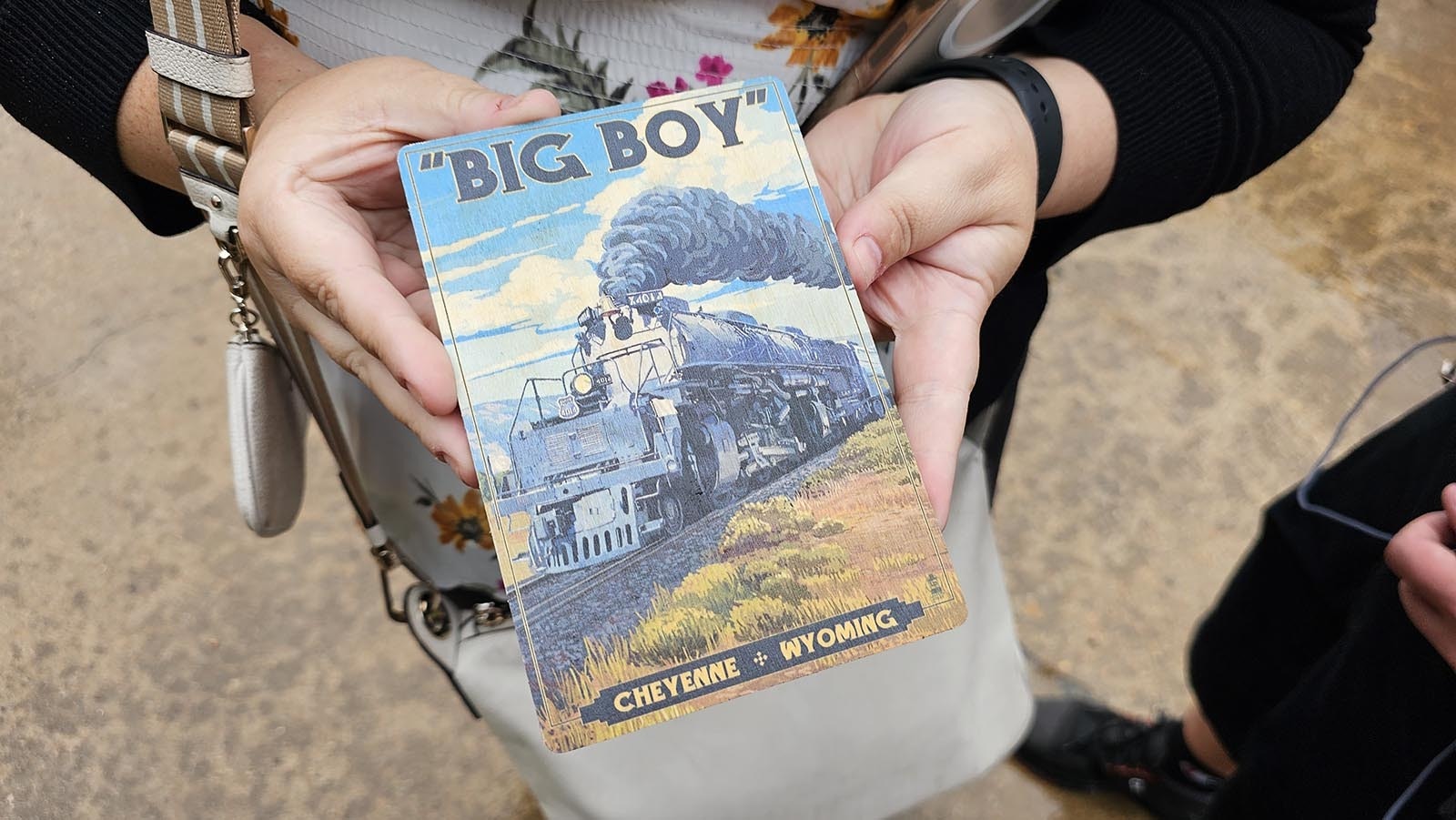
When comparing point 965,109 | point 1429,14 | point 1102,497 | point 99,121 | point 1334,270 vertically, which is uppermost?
point 99,121

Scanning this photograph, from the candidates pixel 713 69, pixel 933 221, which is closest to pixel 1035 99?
pixel 933 221

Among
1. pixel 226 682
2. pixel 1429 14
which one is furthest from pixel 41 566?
pixel 1429 14

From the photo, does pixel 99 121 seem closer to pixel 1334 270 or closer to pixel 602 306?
pixel 602 306

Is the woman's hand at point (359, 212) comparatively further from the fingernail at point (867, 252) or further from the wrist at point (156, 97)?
the fingernail at point (867, 252)

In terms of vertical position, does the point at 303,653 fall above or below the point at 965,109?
below

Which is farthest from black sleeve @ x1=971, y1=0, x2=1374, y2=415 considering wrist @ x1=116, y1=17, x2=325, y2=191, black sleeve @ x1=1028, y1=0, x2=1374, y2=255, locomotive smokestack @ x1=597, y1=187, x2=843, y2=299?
wrist @ x1=116, y1=17, x2=325, y2=191

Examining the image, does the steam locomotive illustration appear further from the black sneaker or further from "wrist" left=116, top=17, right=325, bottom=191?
the black sneaker

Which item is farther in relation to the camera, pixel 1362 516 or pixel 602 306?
pixel 1362 516
